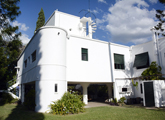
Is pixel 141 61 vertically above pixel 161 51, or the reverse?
pixel 161 51

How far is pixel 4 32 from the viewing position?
11797 mm

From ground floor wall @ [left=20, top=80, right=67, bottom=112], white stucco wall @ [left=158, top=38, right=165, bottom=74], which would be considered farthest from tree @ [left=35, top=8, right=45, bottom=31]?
white stucco wall @ [left=158, top=38, right=165, bottom=74]

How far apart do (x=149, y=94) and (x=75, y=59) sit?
8121mm

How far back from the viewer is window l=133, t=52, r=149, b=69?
16592mm

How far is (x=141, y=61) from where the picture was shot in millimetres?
17094

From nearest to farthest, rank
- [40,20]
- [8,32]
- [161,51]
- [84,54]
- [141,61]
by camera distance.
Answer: [8,32], [84,54], [161,51], [141,61], [40,20]

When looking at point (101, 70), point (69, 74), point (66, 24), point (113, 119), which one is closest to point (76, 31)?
point (66, 24)

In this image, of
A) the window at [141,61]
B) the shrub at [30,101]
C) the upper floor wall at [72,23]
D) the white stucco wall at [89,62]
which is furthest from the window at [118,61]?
the shrub at [30,101]

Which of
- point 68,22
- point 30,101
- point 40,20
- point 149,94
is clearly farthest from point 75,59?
point 40,20

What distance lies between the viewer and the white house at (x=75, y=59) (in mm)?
11812

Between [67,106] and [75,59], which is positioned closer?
[67,106]

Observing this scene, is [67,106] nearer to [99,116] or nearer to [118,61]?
[99,116]

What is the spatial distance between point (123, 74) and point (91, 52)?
5.47m

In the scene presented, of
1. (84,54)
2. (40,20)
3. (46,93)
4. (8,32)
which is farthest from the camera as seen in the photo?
(40,20)
